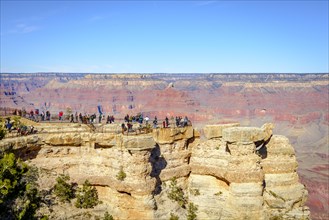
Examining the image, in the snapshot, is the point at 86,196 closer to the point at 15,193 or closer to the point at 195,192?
the point at 15,193

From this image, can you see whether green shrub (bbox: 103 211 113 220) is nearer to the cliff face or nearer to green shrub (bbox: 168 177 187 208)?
the cliff face

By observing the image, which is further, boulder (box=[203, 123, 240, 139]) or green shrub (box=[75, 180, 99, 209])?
boulder (box=[203, 123, 240, 139])

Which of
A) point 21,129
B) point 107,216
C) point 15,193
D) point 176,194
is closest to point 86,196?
point 107,216

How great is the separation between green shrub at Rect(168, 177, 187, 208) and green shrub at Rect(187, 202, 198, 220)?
0.50 metres

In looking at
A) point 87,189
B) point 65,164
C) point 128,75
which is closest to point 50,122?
point 65,164

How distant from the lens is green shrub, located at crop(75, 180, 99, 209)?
904 inches

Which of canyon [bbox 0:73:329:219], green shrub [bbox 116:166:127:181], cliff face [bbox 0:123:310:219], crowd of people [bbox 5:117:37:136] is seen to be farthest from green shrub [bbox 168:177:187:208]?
canyon [bbox 0:73:329:219]

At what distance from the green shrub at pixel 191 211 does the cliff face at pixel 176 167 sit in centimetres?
35

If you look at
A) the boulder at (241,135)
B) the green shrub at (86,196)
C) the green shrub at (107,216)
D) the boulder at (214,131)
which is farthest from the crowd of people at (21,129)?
the boulder at (241,135)

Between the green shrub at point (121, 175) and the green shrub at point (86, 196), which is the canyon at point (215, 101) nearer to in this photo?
the green shrub at point (86, 196)

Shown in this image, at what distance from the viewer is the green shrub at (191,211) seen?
24234 mm

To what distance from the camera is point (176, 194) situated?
24750 millimetres

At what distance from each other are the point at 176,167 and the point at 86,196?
656cm

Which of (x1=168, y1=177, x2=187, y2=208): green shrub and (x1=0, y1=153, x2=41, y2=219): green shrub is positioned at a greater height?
(x1=0, y1=153, x2=41, y2=219): green shrub
